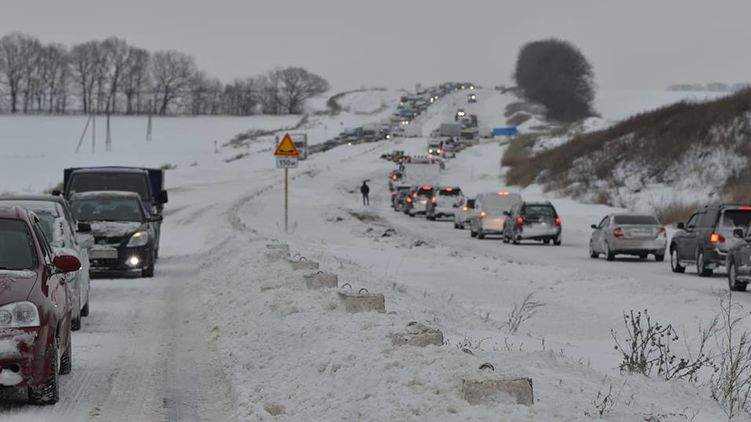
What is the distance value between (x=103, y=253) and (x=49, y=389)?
48.2 ft

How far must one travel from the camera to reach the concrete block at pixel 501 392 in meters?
8.31

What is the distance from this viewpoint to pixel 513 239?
140 ft

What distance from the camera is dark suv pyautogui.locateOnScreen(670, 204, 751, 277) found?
27.5 metres

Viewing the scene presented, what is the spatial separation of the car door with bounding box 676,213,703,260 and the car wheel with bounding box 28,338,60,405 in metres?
20.5

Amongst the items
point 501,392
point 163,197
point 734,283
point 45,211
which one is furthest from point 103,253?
point 501,392

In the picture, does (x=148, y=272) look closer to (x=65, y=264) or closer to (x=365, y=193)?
(x=65, y=264)

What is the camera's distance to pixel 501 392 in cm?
834

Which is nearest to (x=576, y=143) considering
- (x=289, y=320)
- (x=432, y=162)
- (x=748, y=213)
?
(x=432, y=162)

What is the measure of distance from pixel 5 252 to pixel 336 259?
17.9 metres

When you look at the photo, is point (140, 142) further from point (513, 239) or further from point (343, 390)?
point (343, 390)

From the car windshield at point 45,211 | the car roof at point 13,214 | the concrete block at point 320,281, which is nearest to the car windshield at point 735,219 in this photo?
the concrete block at point 320,281

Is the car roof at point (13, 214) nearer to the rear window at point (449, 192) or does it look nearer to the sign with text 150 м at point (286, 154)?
the sign with text 150 м at point (286, 154)

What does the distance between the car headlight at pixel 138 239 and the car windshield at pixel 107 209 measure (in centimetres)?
73

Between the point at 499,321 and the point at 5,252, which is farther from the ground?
the point at 5,252
